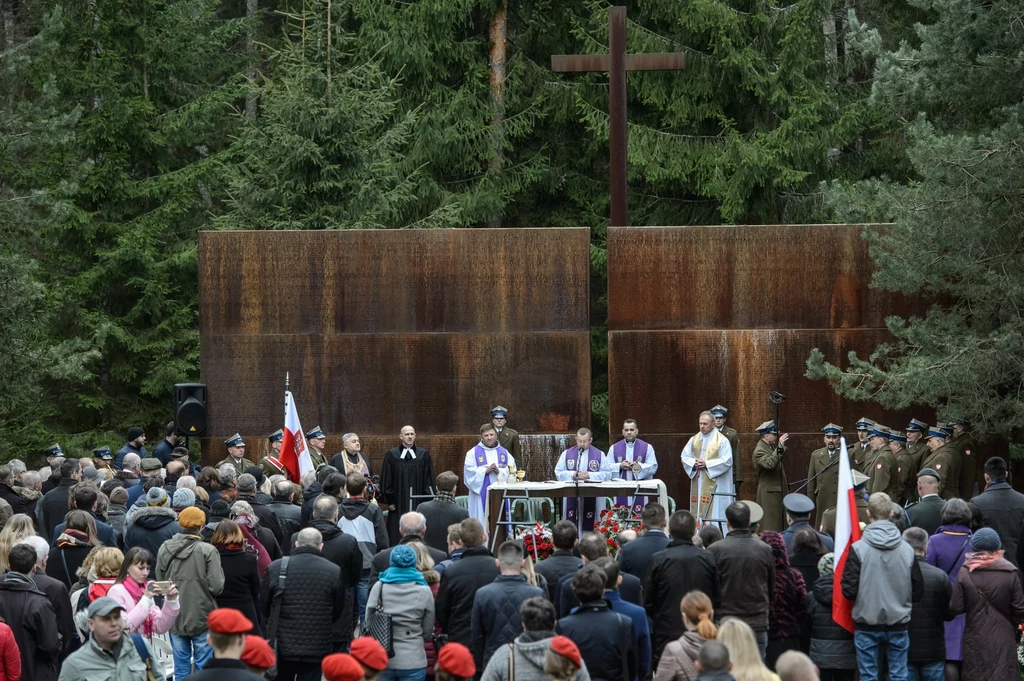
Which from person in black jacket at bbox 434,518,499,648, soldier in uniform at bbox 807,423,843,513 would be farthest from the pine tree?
person in black jacket at bbox 434,518,499,648

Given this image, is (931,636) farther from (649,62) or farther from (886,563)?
(649,62)

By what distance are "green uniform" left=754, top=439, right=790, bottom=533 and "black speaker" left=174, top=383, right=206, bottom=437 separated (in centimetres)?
716

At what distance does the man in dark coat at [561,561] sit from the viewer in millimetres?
9289

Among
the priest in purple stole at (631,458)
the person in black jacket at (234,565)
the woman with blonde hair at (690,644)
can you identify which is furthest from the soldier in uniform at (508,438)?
the woman with blonde hair at (690,644)

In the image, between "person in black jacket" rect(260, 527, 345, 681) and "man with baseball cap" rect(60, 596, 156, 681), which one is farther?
"person in black jacket" rect(260, 527, 345, 681)

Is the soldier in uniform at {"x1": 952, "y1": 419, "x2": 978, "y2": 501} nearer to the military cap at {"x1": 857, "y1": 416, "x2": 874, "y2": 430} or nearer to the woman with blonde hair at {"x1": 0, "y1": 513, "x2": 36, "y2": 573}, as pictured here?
the military cap at {"x1": 857, "y1": 416, "x2": 874, "y2": 430}

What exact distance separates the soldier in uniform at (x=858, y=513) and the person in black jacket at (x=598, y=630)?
312 cm

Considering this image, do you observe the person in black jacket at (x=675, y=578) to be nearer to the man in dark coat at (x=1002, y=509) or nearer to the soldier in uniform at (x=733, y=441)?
the man in dark coat at (x=1002, y=509)

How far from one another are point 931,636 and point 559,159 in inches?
753

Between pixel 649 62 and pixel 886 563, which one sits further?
pixel 649 62

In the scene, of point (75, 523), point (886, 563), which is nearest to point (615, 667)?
point (886, 563)

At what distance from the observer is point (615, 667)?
778 centimetres

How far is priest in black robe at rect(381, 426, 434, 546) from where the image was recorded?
16.6 m

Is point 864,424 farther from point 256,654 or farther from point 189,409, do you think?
point 256,654
